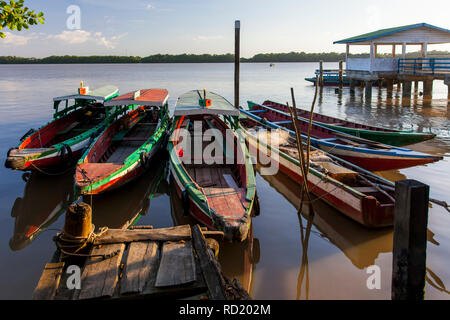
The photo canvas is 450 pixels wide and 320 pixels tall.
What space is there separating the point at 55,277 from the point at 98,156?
6.44 meters

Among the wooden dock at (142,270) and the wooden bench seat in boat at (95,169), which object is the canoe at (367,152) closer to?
the wooden bench seat in boat at (95,169)

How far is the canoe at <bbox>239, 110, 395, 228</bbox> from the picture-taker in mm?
7539

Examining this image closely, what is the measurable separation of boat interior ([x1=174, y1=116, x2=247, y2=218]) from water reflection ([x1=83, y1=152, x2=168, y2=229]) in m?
1.38

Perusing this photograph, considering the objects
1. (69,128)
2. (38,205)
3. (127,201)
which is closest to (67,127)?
(69,128)

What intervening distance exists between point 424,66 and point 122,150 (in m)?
22.8

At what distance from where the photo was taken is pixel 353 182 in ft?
29.5

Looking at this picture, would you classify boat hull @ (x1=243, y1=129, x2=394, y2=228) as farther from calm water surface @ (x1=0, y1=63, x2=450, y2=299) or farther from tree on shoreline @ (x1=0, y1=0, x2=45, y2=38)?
tree on shoreline @ (x1=0, y1=0, x2=45, y2=38)

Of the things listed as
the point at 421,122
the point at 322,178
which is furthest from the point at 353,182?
the point at 421,122

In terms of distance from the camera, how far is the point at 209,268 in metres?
4.95

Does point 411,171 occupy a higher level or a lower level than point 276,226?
higher


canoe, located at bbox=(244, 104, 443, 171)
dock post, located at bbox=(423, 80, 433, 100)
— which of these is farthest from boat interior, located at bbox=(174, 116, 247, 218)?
dock post, located at bbox=(423, 80, 433, 100)

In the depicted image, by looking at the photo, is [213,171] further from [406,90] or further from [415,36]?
[415,36]
